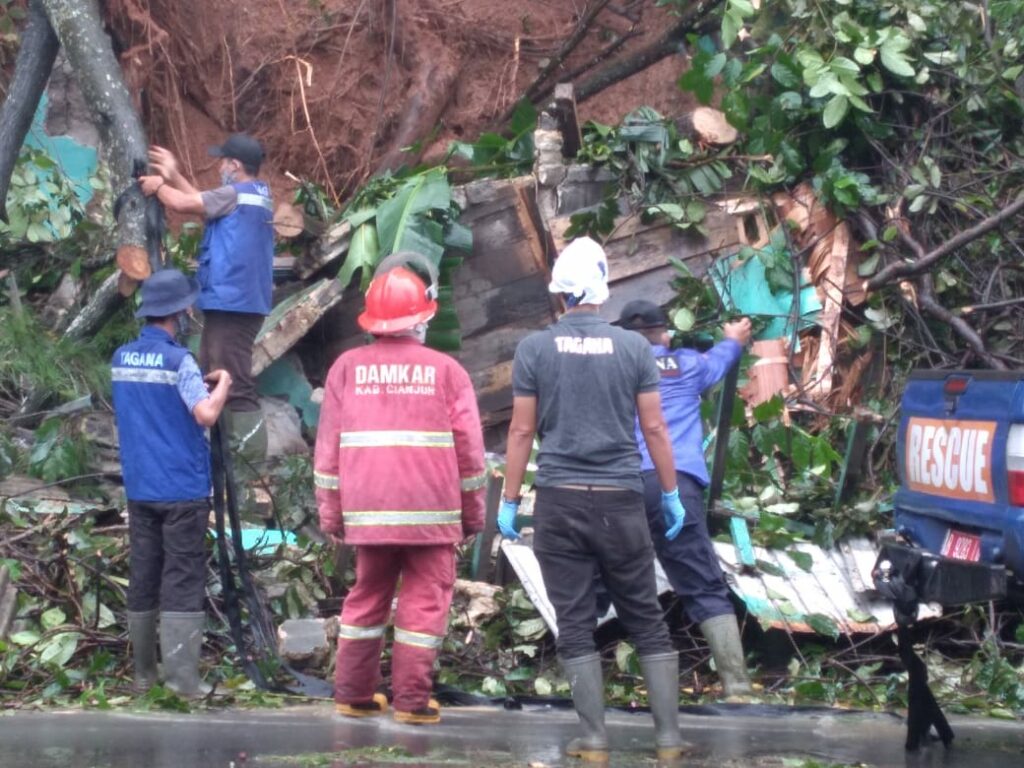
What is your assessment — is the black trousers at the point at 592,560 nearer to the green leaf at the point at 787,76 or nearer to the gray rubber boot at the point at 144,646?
the gray rubber boot at the point at 144,646

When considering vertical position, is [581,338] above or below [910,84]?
below

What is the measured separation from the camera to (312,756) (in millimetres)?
5117

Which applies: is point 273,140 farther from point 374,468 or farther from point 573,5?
point 374,468

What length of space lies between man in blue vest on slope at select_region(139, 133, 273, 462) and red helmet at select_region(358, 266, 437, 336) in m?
2.00

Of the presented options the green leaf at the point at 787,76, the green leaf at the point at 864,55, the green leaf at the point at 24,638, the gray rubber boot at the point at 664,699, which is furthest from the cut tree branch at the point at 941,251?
the green leaf at the point at 24,638

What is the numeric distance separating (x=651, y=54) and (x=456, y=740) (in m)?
7.05

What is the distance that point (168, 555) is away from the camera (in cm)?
609

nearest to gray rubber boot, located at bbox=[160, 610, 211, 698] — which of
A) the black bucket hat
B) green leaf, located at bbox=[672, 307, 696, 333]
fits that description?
the black bucket hat

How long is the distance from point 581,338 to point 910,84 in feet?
15.1

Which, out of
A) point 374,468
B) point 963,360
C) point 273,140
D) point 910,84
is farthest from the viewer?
point 273,140

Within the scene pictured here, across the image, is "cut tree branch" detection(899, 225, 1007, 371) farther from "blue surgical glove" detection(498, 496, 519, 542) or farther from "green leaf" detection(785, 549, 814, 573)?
"blue surgical glove" detection(498, 496, 519, 542)

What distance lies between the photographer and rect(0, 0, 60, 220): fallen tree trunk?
325 inches

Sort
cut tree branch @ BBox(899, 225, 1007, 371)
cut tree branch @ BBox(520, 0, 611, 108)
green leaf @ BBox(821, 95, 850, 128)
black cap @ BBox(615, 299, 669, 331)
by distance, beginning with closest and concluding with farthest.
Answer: black cap @ BBox(615, 299, 669, 331) → cut tree branch @ BBox(899, 225, 1007, 371) → green leaf @ BBox(821, 95, 850, 128) → cut tree branch @ BBox(520, 0, 611, 108)

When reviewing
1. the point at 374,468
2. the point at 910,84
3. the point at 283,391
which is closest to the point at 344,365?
the point at 374,468
